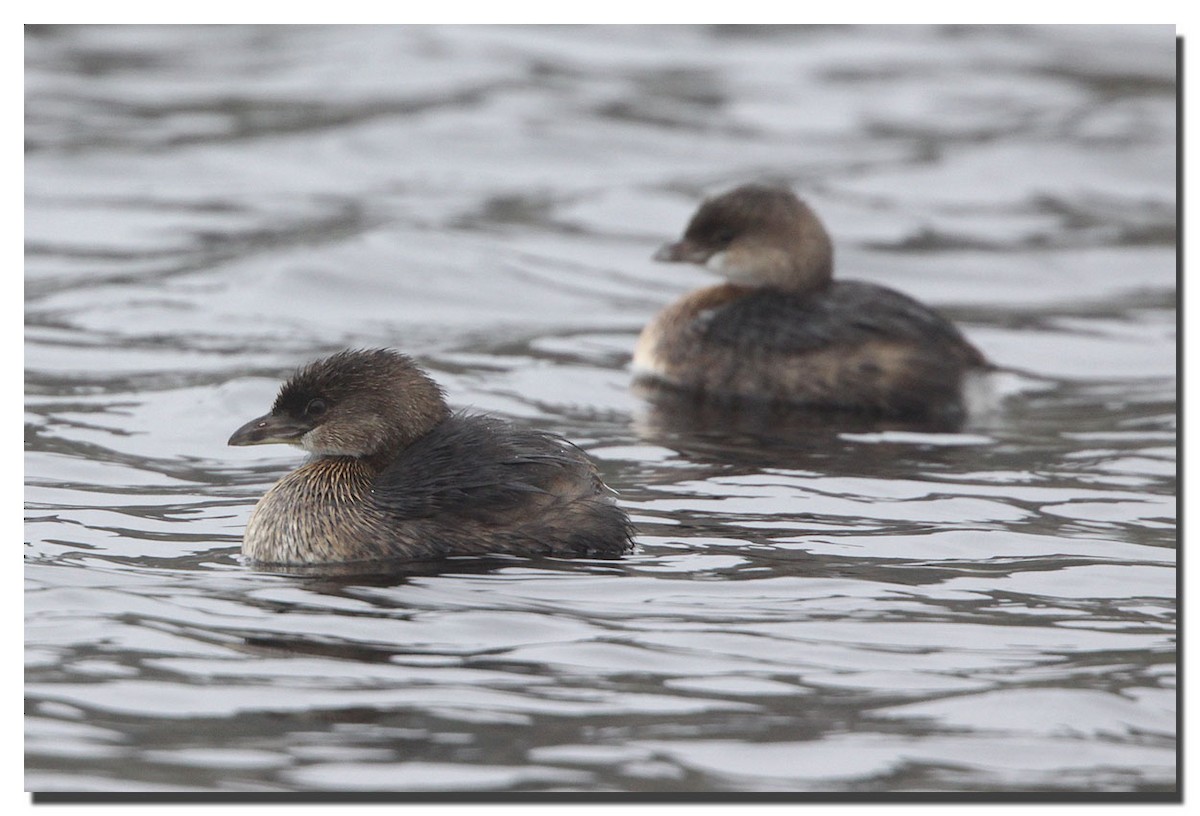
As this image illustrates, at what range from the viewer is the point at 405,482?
25.1ft

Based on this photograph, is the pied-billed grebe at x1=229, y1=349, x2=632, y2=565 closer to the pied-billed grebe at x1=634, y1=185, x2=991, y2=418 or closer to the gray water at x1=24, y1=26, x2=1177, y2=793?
the gray water at x1=24, y1=26, x2=1177, y2=793

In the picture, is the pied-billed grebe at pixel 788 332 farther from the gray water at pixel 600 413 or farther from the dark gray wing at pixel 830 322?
the gray water at pixel 600 413

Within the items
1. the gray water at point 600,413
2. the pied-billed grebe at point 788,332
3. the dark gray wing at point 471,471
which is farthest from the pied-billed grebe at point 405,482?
the pied-billed grebe at point 788,332

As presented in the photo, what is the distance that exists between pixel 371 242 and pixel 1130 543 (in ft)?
24.4

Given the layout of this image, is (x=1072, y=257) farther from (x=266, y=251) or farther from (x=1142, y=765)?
(x=1142, y=765)

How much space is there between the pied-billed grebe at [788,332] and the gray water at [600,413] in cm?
34

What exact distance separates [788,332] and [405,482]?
12.4 ft

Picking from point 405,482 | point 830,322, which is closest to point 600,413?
point 830,322

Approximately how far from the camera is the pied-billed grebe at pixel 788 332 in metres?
10.7

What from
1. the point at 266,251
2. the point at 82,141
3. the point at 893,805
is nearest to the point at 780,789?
the point at 893,805

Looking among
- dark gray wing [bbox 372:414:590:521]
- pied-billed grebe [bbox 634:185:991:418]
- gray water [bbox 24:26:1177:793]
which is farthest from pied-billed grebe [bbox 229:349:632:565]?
pied-billed grebe [bbox 634:185:991:418]

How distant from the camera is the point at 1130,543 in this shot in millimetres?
7957

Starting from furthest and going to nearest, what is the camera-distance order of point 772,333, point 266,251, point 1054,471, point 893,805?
point 266,251 < point 772,333 < point 1054,471 < point 893,805

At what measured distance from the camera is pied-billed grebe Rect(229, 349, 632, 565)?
24.6ft
